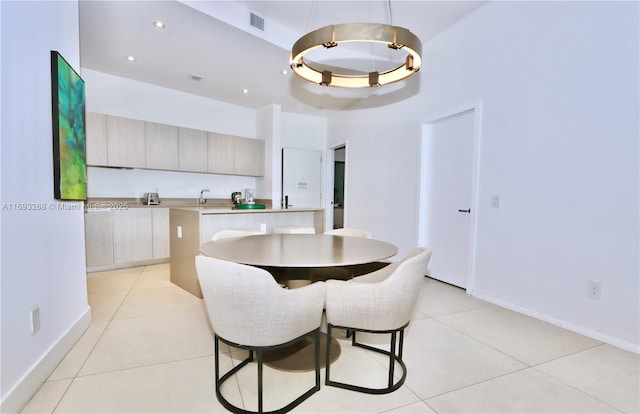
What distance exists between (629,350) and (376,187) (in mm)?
3241

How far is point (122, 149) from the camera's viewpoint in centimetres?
405

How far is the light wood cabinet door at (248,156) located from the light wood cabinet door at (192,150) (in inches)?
21.6

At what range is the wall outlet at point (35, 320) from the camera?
154 cm

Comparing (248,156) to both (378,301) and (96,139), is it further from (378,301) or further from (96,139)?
(378,301)

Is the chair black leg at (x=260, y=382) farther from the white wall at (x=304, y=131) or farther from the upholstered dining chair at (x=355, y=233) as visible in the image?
the white wall at (x=304, y=131)

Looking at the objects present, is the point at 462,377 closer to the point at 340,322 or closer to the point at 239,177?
the point at 340,322

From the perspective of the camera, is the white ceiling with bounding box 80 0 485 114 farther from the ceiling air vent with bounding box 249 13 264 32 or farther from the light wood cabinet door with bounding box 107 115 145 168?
the light wood cabinet door with bounding box 107 115 145 168

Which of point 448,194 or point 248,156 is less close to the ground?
point 248,156

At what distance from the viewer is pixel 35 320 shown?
1.57 metres

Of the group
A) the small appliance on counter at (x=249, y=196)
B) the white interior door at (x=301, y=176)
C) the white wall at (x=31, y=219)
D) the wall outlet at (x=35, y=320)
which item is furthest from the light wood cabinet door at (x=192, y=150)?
the wall outlet at (x=35, y=320)

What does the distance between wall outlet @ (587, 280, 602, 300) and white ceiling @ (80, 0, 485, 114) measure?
2.79 metres

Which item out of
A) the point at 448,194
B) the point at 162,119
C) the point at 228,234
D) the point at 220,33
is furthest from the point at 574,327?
the point at 162,119

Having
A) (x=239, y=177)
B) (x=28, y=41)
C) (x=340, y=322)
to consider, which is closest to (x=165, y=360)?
(x=340, y=322)

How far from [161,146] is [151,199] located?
810mm
